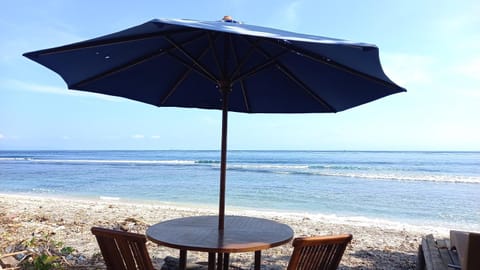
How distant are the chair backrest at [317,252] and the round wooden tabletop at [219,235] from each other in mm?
291

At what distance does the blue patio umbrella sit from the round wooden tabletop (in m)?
0.17

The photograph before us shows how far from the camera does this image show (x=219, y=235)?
8.21 feet

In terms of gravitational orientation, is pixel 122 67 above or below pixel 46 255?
above

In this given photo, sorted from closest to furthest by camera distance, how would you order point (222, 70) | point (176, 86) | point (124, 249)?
point (124, 249) < point (222, 70) < point (176, 86)

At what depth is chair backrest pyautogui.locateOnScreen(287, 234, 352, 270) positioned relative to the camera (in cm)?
195

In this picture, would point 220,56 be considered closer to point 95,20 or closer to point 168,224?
point 168,224

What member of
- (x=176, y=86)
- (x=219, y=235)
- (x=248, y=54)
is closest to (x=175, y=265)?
(x=219, y=235)

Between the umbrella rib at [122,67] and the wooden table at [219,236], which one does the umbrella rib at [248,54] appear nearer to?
the umbrella rib at [122,67]

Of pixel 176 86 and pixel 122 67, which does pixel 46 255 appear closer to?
pixel 122 67

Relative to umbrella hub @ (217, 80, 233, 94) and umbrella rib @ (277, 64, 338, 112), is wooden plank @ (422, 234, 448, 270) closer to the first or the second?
umbrella rib @ (277, 64, 338, 112)

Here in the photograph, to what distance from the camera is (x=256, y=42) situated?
9.02 ft

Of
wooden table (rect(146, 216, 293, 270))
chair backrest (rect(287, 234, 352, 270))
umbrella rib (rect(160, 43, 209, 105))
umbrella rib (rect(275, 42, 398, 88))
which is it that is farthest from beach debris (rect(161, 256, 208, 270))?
umbrella rib (rect(275, 42, 398, 88))

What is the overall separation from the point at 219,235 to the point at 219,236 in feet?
0.09

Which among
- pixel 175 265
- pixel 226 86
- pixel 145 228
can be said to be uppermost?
→ pixel 226 86
